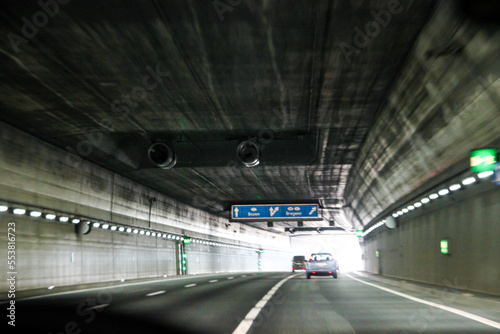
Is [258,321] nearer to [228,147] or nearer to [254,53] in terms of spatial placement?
[254,53]

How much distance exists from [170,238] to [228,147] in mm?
18860

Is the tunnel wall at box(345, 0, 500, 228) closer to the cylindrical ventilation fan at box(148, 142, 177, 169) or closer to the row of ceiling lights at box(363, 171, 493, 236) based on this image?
the row of ceiling lights at box(363, 171, 493, 236)

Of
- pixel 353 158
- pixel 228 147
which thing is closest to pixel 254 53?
pixel 228 147

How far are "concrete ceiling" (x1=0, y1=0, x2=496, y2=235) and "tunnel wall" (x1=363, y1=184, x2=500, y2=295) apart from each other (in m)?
4.20

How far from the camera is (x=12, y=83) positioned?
614 inches

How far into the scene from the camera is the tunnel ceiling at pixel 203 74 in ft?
38.2

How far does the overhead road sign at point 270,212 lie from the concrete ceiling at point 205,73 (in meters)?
18.4

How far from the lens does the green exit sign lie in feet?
47.4

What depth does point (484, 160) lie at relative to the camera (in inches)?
573

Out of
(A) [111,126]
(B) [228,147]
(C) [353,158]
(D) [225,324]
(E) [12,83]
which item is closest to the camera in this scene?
(D) [225,324]

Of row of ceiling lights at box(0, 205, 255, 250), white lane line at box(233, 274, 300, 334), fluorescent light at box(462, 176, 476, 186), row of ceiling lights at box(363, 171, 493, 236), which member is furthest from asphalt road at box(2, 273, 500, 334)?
row of ceiling lights at box(0, 205, 255, 250)

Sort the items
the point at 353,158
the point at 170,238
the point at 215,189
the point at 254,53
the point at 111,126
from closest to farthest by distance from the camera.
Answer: the point at 254,53, the point at 111,126, the point at 353,158, the point at 215,189, the point at 170,238

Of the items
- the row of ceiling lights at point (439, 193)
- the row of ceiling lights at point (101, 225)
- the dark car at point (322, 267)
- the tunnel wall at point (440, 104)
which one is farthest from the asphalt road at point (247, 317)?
the dark car at point (322, 267)

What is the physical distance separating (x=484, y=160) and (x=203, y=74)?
7460 mm
